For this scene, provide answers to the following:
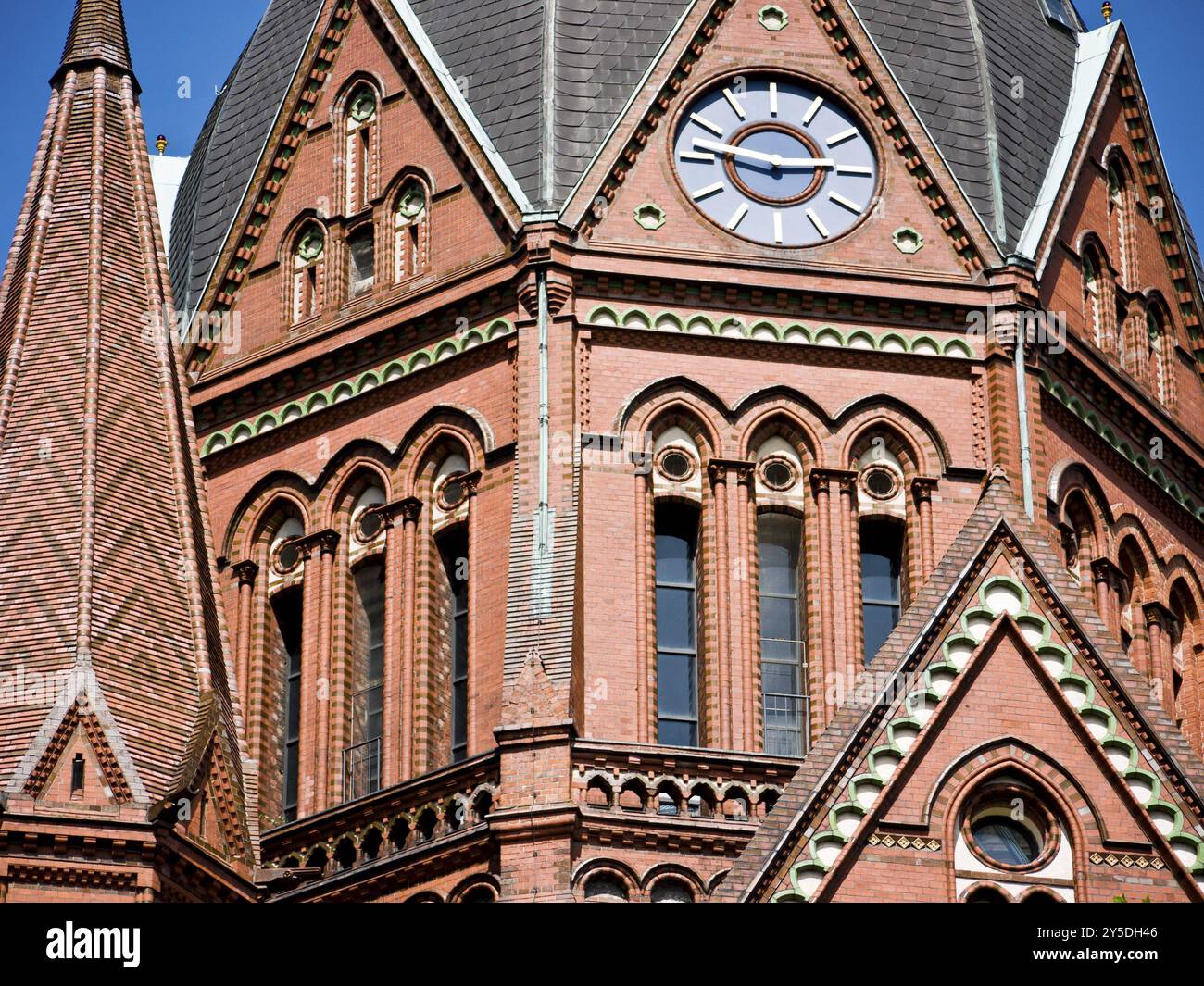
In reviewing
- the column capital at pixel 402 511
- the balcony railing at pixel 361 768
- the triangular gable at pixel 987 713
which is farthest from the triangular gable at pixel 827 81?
the triangular gable at pixel 987 713

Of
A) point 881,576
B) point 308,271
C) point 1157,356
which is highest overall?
point 308,271

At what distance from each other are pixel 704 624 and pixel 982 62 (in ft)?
29.5

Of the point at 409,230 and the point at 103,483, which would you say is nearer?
the point at 103,483

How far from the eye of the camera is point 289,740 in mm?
51594

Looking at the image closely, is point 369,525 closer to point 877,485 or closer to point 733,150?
point 877,485

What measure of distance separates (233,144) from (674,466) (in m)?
9.16

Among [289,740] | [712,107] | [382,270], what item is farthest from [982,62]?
[289,740]

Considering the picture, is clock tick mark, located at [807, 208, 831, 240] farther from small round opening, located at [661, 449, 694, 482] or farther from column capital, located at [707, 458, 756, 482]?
small round opening, located at [661, 449, 694, 482]

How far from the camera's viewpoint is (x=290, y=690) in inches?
2052

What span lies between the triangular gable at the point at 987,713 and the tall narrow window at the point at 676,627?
281 inches

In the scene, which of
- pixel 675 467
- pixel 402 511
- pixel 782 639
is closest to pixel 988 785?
pixel 782 639

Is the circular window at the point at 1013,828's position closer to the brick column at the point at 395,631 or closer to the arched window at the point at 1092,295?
the brick column at the point at 395,631
